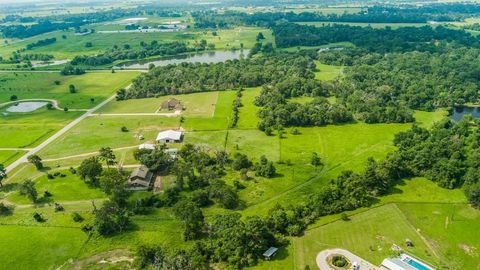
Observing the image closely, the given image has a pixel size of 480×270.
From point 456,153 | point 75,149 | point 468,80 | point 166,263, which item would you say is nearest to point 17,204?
point 75,149

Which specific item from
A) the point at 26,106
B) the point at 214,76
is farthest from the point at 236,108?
the point at 26,106

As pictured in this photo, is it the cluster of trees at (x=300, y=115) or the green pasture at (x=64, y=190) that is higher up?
the cluster of trees at (x=300, y=115)

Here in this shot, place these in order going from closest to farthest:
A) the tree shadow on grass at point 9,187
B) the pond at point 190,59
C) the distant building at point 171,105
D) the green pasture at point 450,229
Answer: the green pasture at point 450,229
the tree shadow on grass at point 9,187
the distant building at point 171,105
the pond at point 190,59

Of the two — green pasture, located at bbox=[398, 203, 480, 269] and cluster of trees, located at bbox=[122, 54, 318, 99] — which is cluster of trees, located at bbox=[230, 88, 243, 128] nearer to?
cluster of trees, located at bbox=[122, 54, 318, 99]

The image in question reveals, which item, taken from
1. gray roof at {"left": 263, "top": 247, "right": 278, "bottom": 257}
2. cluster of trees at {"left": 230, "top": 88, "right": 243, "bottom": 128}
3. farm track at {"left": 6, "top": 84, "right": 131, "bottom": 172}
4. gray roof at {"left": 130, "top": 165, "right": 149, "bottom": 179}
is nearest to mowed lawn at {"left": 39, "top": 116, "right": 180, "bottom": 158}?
farm track at {"left": 6, "top": 84, "right": 131, "bottom": 172}

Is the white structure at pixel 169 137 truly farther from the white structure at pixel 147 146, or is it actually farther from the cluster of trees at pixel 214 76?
the cluster of trees at pixel 214 76

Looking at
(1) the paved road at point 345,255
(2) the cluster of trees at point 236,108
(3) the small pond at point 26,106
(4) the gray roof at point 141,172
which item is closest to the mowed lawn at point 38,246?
(4) the gray roof at point 141,172
